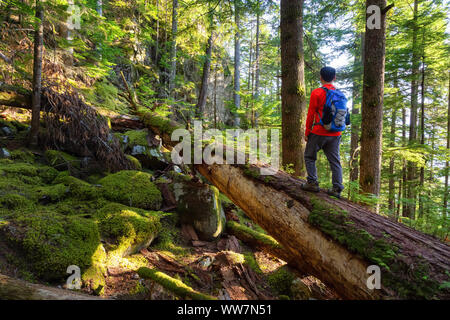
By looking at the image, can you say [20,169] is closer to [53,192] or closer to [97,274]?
[53,192]

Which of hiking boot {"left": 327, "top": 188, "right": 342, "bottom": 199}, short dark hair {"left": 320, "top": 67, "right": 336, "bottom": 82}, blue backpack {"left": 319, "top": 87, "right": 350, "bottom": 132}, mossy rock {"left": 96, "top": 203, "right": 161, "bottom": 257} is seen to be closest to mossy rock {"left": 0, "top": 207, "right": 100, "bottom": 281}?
mossy rock {"left": 96, "top": 203, "right": 161, "bottom": 257}

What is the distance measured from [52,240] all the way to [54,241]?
0.03 metres

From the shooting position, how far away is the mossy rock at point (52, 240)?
2652mm

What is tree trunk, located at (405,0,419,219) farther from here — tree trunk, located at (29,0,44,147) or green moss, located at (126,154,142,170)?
tree trunk, located at (29,0,44,147)

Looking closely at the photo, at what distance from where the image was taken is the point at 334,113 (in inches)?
129

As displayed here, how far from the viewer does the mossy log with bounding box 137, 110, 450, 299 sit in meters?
2.01

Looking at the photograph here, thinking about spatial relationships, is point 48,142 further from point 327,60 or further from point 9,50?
point 327,60

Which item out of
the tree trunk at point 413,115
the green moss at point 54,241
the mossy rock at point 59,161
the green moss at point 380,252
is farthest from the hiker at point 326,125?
the tree trunk at point 413,115

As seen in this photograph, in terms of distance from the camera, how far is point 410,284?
A: 6.44ft

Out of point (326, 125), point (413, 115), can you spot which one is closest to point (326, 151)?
point (326, 125)

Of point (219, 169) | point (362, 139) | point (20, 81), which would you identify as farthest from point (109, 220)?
point (362, 139)

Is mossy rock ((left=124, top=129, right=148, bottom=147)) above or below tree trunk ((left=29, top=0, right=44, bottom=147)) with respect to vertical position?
below

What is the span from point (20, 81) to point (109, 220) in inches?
197

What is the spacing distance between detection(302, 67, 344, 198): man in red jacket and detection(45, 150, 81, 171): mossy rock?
568 cm
